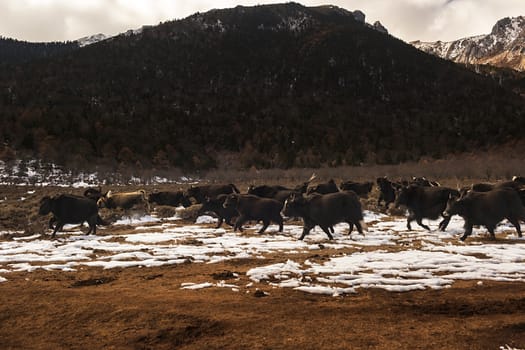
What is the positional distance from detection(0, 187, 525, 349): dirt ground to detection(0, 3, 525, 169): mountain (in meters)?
57.9

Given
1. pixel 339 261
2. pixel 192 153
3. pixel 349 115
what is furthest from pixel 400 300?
pixel 349 115

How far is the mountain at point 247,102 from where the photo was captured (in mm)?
80062

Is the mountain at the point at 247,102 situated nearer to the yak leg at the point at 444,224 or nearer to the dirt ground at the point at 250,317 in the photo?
the yak leg at the point at 444,224

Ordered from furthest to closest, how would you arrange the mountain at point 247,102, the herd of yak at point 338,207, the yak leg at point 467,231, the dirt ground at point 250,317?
the mountain at point 247,102 → the herd of yak at point 338,207 → the yak leg at point 467,231 → the dirt ground at point 250,317

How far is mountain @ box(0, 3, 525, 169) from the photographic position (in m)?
80.1

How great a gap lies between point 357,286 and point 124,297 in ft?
14.3

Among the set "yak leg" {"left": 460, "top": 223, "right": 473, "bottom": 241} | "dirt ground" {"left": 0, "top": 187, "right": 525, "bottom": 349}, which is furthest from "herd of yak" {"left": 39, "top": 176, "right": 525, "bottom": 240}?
"dirt ground" {"left": 0, "top": 187, "right": 525, "bottom": 349}

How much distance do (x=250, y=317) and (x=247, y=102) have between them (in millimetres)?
109448

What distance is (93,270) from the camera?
409 inches

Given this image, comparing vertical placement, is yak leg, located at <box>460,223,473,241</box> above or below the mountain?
below

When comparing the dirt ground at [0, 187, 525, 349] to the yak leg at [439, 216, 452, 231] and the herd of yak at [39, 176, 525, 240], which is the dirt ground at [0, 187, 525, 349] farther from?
the yak leg at [439, 216, 452, 231]

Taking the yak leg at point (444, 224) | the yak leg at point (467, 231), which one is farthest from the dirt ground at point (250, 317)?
the yak leg at point (444, 224)

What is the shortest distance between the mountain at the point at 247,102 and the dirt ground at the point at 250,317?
57.9 meters

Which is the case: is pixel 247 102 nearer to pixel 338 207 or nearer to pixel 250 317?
pixel 338 207
